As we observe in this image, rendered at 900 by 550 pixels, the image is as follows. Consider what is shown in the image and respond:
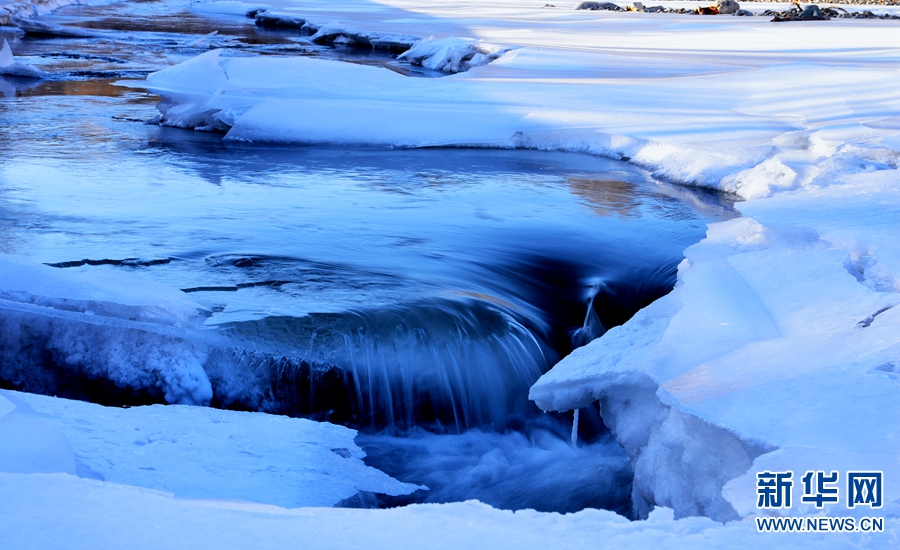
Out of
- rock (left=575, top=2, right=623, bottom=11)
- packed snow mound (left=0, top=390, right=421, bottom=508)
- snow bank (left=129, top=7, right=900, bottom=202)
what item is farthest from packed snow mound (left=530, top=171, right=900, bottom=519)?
rock (left=575, top=2, right=623, bottom=11)

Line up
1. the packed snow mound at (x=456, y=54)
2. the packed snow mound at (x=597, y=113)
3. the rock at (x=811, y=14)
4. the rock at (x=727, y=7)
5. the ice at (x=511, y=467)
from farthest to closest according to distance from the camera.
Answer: the rock at (x=727, y=7)
the rock at (x=811, y=14)
the packed snow mound at (x=456, y=54)
the packed snow mound at (x=597, y=113)
the ice at (x=511, y=467)

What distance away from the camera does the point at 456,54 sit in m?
13.2

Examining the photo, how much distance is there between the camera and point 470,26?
732 inches

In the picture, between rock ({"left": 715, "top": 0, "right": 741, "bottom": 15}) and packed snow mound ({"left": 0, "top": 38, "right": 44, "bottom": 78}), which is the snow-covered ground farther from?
rock ({"left": 715, "top": 0, "right": 741, "bottom": 15})

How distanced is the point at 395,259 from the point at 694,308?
1871 millimetres

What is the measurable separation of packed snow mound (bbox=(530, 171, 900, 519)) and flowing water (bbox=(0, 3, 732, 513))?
49 cm

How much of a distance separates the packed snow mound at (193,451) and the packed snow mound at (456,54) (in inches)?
412

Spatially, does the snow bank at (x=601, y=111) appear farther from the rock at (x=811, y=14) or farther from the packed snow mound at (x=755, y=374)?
the rock at (x=811, y=14)

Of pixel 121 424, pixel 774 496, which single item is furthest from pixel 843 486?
pixel 121 424

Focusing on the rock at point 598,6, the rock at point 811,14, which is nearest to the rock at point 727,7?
the rock at point 598,6

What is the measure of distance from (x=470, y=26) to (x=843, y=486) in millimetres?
18136

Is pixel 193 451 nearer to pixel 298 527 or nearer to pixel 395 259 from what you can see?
pixel 298 527

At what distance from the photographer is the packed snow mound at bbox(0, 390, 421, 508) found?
1.91m

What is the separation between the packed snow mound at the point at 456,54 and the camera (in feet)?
41.4
